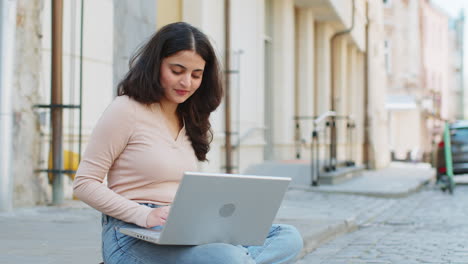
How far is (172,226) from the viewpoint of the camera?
3000mm

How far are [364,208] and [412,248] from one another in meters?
3.87

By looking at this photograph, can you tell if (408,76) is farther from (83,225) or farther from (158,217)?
(158,217)

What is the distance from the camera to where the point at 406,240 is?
7.55 m

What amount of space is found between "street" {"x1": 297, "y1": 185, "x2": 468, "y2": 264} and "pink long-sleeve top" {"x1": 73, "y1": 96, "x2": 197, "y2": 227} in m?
2.97

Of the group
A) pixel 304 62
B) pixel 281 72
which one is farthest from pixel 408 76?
pixel 281 72

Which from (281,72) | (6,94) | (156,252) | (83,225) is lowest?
(83,225)

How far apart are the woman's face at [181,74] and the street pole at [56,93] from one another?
4941mm

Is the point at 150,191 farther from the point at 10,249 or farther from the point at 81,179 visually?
the point at 10,249

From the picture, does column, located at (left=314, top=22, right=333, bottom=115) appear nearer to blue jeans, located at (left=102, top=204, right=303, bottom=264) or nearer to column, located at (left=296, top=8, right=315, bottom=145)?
column, located at (left=296, top=8, right=315, bottom=145)

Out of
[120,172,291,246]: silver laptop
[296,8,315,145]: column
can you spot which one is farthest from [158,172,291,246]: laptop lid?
[296,8,315,145]: column

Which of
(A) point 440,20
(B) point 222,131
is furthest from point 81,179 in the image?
(A) point 440,20

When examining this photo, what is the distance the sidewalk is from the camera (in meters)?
5.20

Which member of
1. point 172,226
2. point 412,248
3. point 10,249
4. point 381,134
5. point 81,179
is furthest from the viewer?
point 381,134

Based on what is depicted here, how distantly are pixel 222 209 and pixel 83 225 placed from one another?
3943mm
